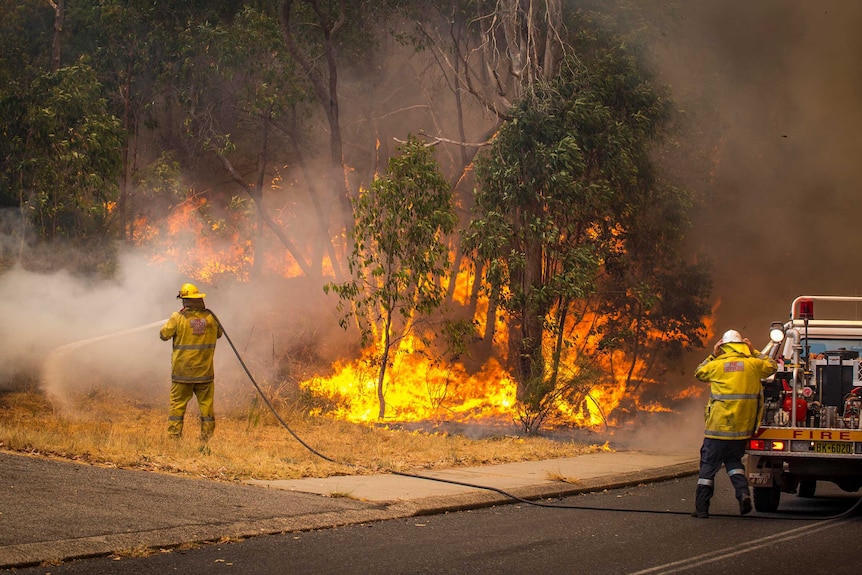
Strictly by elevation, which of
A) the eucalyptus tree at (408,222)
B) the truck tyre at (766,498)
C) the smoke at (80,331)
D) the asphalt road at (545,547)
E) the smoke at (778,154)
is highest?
the smoke at (778,154)

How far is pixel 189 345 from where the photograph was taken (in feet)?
40.9

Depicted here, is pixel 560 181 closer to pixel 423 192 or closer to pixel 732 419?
pixel 423 192

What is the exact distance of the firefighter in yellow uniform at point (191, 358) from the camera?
1235 cm

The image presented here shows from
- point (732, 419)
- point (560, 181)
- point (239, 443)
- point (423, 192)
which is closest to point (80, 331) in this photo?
point (239, 443)

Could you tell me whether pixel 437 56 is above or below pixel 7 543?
above

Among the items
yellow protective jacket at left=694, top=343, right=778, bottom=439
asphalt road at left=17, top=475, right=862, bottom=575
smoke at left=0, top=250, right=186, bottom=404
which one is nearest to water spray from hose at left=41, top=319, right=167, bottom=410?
smoke at left=0, top=250, right=186, bottom=404

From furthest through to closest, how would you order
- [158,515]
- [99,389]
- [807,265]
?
[807,265], [99,389], [158,515]

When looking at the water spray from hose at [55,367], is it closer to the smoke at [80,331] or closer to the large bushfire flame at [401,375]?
the smoke at [80,331]

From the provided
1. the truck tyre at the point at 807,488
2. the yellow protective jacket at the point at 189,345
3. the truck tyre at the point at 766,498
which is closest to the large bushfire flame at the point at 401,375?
the yellow protective jacket at the point at 189,345

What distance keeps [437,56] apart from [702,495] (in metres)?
16.4

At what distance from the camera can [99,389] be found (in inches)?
662

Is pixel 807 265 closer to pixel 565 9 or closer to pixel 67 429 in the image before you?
pixel 565 9

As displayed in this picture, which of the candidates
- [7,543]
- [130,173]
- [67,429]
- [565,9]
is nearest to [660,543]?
[7,543]

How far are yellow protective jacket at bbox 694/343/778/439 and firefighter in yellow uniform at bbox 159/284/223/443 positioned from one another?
5745 millimetres
